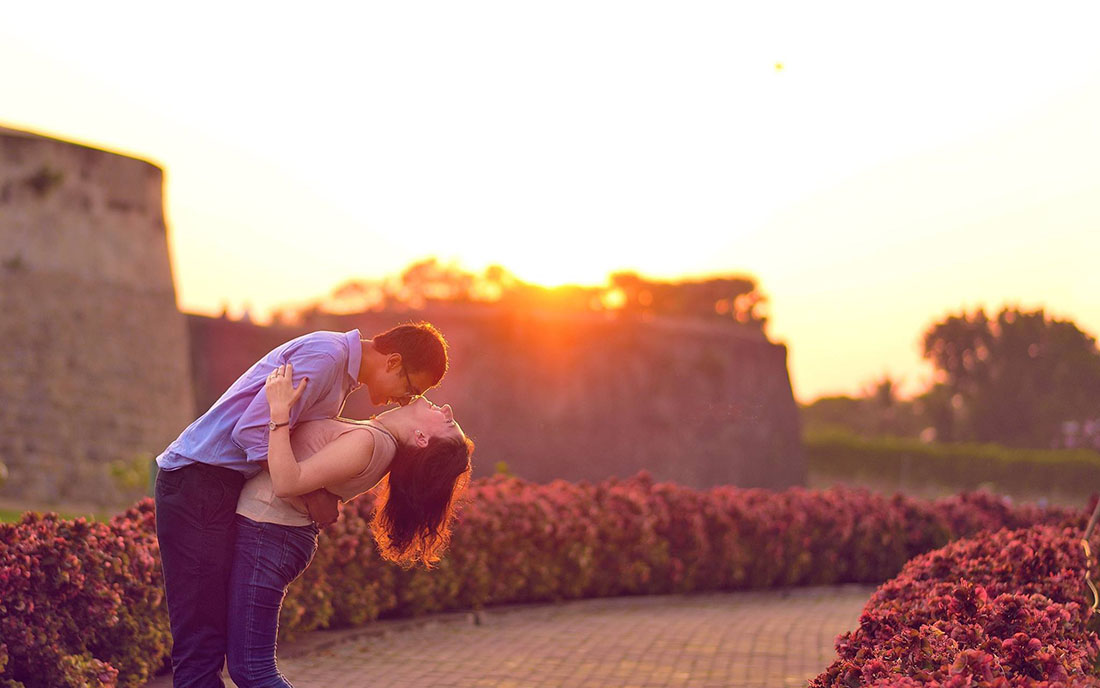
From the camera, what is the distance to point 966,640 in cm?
529

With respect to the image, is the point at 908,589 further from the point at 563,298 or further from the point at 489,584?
the point at 563,298

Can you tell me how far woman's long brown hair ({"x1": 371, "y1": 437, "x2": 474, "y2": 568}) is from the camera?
4.51m

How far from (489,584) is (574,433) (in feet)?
56.6

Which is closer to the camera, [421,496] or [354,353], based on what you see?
[354,353]

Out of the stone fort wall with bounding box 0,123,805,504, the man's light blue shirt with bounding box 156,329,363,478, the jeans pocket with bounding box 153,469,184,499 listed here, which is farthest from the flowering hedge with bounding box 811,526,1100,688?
the stone fort wall with bounding box 0,123,805,504

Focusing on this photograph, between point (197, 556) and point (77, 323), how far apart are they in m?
19.7

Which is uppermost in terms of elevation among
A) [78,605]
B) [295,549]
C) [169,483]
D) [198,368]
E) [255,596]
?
[198,368]

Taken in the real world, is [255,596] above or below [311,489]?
below

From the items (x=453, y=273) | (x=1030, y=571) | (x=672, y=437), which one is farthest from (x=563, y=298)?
(x=1030, y=571)

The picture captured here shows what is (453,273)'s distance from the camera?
74000mm

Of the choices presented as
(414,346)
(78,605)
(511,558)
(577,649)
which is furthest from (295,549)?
(511,558)

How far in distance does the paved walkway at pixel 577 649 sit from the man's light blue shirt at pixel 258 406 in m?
3.44

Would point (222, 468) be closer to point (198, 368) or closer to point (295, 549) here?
point (295, 549)

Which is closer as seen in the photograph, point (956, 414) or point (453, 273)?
point (956, 414)
